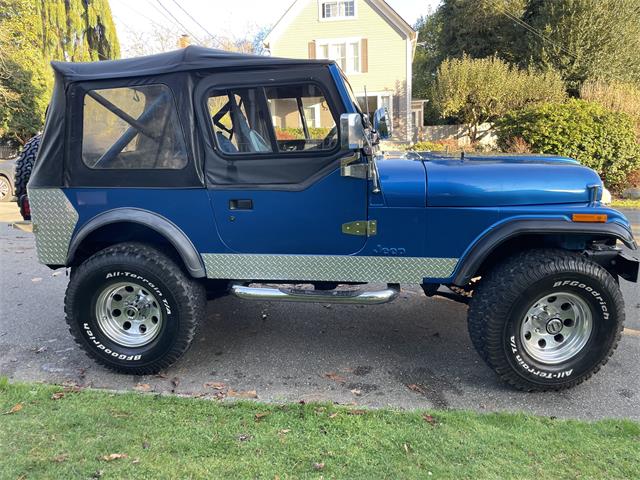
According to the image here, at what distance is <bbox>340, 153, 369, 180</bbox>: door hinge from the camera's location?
327 cm

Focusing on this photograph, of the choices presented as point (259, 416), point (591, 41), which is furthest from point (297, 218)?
point (591, 41)

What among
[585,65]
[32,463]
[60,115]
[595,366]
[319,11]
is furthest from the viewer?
[319,11]

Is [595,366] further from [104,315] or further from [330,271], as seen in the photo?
[104,315]

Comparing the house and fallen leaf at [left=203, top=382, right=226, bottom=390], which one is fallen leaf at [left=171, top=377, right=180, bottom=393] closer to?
fallen leaf at [left=203, top=382, right=226, bottom=390]

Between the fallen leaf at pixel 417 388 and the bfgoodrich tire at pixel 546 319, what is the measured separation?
1.58ft

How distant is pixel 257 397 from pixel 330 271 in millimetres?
1002

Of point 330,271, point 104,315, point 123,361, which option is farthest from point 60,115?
point 330,271

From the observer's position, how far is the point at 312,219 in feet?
11.1

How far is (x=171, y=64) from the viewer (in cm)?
339

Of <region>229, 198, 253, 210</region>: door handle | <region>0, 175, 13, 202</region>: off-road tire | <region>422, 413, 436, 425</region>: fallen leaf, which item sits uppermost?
<region>229, 198, 253, 210</region>: door handle

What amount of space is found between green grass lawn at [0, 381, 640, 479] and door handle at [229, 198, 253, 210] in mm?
1321

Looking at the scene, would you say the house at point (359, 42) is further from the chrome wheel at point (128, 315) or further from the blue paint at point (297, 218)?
the chrome wheel at point (128, 315)

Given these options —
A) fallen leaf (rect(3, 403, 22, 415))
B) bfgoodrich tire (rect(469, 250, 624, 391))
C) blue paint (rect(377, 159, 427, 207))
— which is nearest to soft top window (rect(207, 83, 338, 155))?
blue paint (rect(377, 159, 427, 207))

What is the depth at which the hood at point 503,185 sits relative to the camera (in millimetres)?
3238
